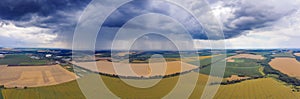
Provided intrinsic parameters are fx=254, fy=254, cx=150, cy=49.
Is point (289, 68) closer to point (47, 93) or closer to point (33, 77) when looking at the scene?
point (47, 93)

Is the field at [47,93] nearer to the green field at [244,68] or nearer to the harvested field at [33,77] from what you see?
the harvested field at [33,77]

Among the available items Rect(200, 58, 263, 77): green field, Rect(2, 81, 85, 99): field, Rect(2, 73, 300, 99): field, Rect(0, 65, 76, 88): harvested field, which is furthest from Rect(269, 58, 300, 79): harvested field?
Rect(0, 65, 76, 88): harvested field

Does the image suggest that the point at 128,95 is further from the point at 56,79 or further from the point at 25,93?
the point at 56,79

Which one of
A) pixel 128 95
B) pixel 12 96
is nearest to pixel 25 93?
pixel 12 96

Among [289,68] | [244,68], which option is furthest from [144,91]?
[289,68]

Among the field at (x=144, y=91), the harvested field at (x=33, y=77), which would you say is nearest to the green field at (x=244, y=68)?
the field at (x=144, y=91)

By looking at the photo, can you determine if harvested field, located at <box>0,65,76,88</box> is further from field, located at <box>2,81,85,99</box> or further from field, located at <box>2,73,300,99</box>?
field, located at <box>2,73,300,99</box>
